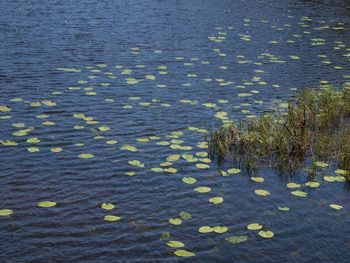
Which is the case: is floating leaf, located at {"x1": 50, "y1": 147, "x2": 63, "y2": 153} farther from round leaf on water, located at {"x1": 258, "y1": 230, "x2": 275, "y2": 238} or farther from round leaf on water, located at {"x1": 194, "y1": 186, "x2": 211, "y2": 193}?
round leaf on water, located at {"x1": 258, "y1": 230, "x2": 275, "y2": 238}

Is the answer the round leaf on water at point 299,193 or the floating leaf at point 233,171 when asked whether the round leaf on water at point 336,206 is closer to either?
the round leaf on water at point 299,193

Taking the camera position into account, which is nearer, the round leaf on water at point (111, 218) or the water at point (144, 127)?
the water at point (144, 127)

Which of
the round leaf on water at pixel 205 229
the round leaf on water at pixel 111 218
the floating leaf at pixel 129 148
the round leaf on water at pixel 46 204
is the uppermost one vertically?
the floating leaf at pixel 129 148

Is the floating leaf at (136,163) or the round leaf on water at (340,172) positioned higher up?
the floating leaf at (136,163)

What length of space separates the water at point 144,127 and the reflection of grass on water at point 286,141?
61 cm

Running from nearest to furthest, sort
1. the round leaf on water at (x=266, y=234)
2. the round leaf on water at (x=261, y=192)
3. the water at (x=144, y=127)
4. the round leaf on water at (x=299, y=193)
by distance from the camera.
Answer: the water at (x=144, y=127) → the round leaf on water at (x=266, y=234) → the round leaf on water at (x=261, y=192) → the round leaf on water at (x=299, y=193)

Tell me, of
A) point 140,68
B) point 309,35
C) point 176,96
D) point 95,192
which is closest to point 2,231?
point 95,192

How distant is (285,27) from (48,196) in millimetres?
22303

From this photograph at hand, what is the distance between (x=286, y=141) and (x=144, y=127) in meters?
3.91

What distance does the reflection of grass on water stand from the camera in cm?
1341

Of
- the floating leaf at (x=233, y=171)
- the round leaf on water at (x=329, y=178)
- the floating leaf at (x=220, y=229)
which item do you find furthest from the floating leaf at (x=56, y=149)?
the round leaf on water at (x=329, y=178)

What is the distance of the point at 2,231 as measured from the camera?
32.3 feet

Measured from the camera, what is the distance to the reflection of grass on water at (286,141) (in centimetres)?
1341

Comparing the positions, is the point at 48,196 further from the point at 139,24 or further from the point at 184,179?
the point at 139,24
